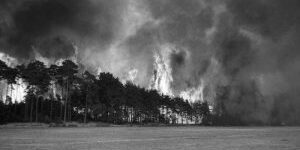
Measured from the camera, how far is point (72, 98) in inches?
4771

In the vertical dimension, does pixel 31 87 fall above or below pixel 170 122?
above

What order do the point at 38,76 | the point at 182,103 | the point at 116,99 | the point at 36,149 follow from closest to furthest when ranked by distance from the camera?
1. the point at 36,149
2. the point at 38,76
3. the point at 116,99
4. the point at 182,103

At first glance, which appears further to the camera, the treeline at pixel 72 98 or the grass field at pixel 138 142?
the treeline at pixel 72 98

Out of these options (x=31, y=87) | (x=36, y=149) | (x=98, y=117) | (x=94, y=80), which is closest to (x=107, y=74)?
(x=94, y=80)

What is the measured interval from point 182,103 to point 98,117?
61815mm

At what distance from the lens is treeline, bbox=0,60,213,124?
96.7 metres

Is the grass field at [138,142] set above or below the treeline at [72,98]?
below

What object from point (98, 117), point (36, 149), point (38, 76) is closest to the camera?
point (36, 149)

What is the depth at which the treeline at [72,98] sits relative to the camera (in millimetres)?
96688

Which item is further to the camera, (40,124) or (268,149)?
(40,124)

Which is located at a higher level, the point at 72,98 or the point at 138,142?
the point at 72,98

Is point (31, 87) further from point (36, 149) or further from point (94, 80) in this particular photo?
point (36, 149)

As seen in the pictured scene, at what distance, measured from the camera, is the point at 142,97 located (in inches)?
5778

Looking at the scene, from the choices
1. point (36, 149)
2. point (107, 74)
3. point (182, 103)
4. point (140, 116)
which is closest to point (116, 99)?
point (107, 74)
